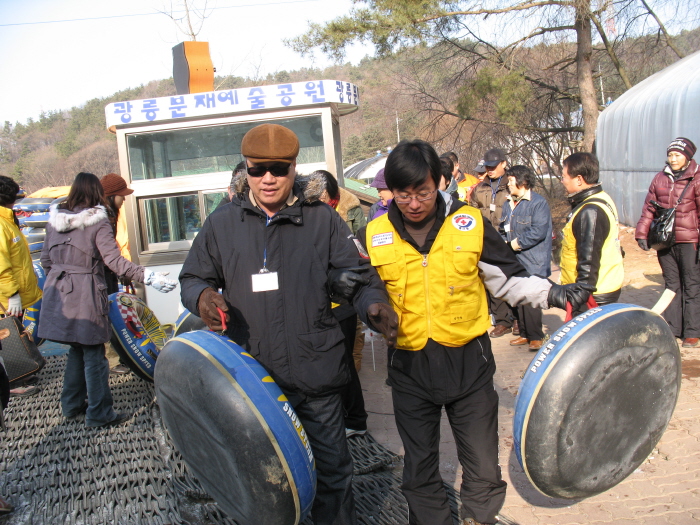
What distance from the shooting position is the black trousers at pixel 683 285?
579cm

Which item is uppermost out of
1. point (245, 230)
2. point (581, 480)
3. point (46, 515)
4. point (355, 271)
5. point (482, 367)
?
point (245, 230)

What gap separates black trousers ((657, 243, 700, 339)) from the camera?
228 inches

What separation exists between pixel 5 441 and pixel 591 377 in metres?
4.18

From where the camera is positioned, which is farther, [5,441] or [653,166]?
[653,166]

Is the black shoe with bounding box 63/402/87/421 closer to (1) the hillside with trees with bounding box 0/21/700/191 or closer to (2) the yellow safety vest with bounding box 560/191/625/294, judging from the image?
(2) the yellow safety vest with bounding box 560/191/625/294

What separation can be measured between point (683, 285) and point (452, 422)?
4311mm

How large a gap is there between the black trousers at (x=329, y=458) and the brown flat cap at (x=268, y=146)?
3.34 feet

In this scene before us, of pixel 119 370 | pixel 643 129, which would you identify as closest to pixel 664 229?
pixel 119 370

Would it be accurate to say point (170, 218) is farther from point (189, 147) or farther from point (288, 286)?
point (288, 286)

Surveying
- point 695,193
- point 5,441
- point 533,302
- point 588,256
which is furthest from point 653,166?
point 5,441

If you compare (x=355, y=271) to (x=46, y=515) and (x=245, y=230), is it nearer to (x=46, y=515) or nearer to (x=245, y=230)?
(x=245, y=230)

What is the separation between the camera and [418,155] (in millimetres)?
2520

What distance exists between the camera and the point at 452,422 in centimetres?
272

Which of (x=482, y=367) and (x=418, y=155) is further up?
(x=418, y=155)
